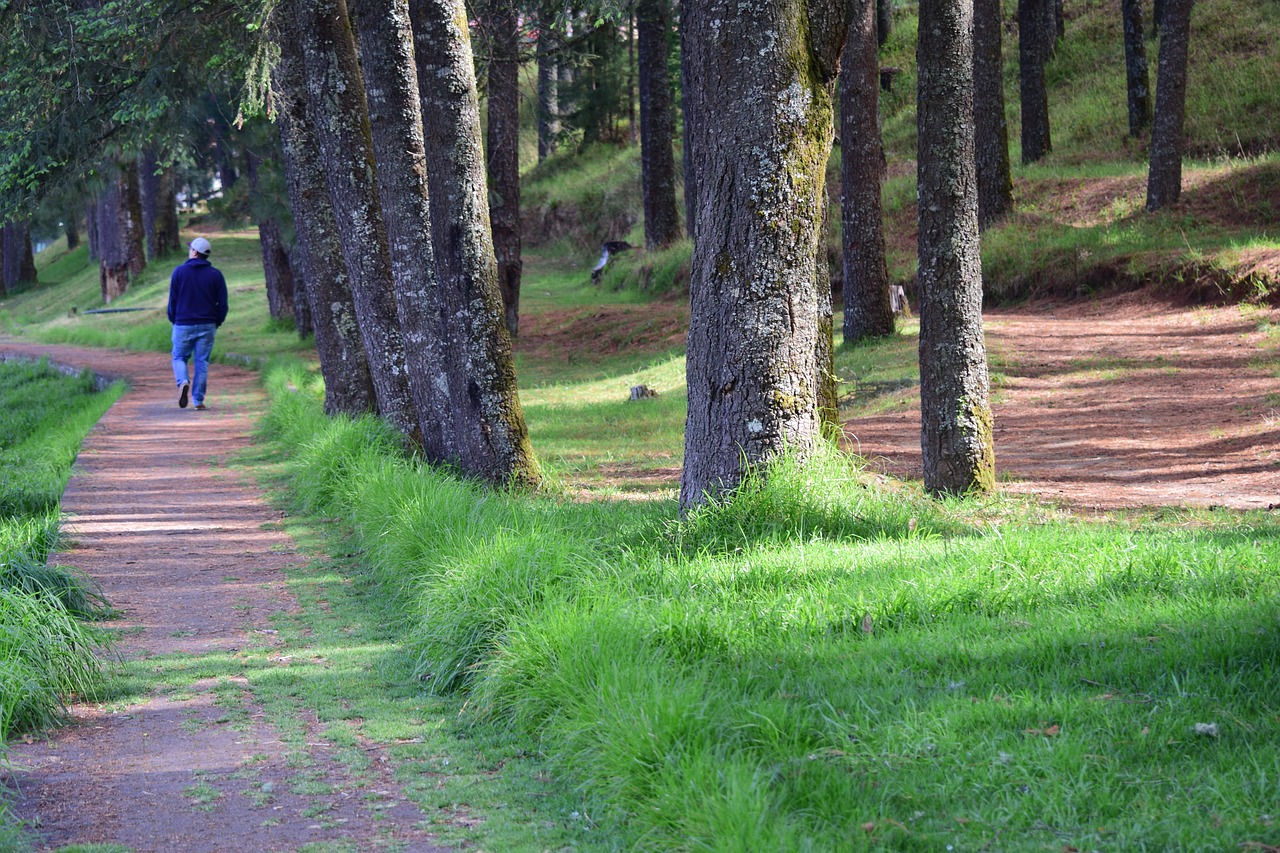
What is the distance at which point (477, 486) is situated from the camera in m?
8.05

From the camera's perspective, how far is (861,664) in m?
4.23

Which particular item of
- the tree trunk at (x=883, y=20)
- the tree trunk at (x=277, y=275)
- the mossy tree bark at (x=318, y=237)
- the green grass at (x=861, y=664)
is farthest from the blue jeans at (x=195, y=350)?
the tree trunk at (x=883, y=20)

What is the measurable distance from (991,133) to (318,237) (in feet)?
38.3

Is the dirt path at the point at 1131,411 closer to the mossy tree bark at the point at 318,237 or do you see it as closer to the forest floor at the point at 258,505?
the forest floor at the point at 258,505

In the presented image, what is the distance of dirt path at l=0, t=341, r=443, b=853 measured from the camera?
3.66m

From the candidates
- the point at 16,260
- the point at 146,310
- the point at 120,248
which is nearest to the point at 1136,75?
the point at 146,310

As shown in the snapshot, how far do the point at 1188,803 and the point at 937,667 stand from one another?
45.9 inches

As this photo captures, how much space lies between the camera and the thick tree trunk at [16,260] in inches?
1852

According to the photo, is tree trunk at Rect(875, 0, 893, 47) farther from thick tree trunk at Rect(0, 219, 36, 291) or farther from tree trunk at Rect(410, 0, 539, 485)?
thick tree trunk at Rect(0, 219, 36, 291)

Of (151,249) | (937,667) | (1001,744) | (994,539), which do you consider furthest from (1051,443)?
(151,249)

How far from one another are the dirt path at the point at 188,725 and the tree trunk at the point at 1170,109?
13353mm

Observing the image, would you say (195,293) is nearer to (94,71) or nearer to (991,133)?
(94,71)

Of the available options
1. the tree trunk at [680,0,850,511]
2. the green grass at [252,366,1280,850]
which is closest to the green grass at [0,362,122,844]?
the green grass at [252,366,1280,850]

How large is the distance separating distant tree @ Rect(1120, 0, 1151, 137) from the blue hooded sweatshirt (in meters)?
16.7
